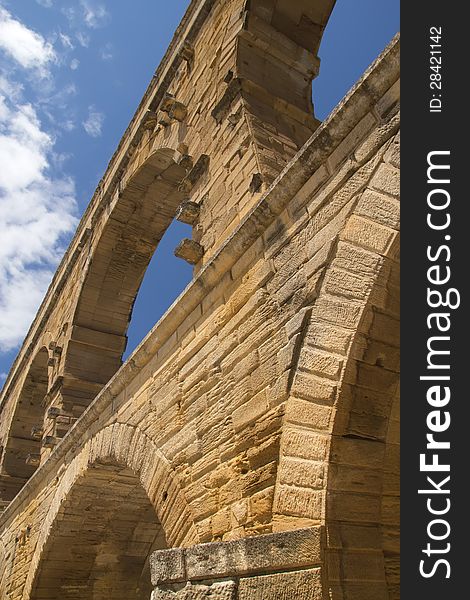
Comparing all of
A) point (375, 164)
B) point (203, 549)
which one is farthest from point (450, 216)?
point (203, 549)

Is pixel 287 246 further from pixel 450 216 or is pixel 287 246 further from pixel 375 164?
pixel 450 216

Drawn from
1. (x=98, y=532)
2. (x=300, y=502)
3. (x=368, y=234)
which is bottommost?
(x=300, y=502)

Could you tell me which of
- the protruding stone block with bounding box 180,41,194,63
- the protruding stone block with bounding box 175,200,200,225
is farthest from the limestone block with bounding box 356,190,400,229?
the protruding stone block with bounding box 180,41,194,63

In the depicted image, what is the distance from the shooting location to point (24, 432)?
11.6 metres

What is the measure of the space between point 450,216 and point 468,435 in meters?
0.78

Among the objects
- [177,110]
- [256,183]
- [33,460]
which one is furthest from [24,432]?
[256,183]

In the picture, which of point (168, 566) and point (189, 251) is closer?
point (168, 566)

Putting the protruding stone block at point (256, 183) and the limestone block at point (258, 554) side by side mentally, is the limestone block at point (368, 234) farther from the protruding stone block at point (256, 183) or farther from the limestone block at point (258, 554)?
the protruding stone block at point (256, 183)

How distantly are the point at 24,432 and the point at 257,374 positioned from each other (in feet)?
32.9

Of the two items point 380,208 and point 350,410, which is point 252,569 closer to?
point 350,410

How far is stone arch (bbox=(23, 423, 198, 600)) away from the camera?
5.35m

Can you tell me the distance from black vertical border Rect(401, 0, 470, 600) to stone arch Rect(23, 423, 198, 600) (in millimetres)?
3195

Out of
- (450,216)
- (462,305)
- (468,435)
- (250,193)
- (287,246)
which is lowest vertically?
(468,435)

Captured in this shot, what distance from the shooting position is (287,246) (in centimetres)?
308
